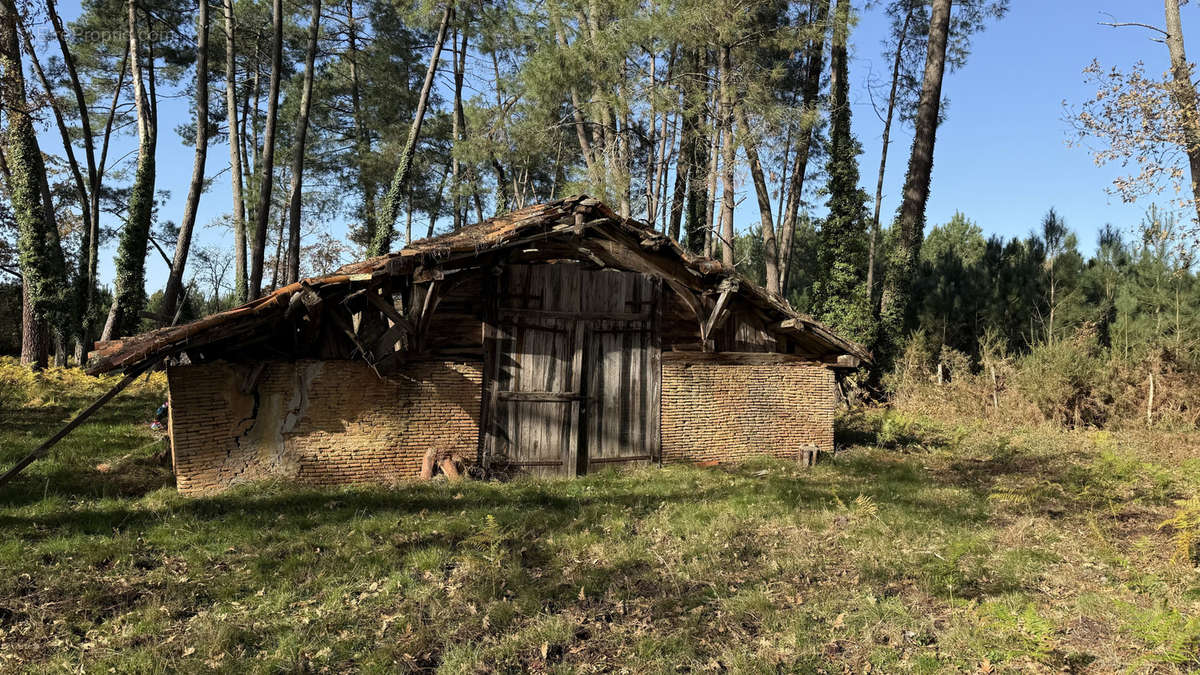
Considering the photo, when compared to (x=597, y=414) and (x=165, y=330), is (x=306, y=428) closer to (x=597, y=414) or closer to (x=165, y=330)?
(x=165, y=330)

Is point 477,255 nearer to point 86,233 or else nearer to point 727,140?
point 727,140

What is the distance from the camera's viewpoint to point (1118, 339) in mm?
15023

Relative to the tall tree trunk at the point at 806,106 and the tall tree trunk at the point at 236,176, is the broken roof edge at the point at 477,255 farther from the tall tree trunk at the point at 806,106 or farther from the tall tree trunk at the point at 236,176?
the tall tree trunk at the point at 236,176

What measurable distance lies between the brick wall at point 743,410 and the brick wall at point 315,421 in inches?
123

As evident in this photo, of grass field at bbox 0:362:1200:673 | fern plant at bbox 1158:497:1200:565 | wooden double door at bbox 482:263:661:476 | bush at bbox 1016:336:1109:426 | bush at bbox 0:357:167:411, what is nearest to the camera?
grass field at bbox 0:362:1200:673

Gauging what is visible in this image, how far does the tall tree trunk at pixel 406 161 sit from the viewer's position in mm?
19938

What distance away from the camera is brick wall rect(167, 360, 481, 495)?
300 inches

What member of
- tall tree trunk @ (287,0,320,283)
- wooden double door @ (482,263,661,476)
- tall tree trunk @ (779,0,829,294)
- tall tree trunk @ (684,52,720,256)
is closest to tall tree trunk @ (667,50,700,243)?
tall tree trunk @ (684,52,720,256)

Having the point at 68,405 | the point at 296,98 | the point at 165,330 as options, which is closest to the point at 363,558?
the point at 165,330

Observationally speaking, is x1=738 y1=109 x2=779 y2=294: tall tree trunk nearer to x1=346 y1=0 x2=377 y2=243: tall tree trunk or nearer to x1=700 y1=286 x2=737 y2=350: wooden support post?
x1=700 y1=286 x2=737 y2=350: wooden support post

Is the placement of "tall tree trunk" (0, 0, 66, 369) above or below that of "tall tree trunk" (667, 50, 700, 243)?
below

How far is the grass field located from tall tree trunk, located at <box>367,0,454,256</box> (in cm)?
1362

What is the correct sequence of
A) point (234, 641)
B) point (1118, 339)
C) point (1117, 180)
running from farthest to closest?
point (1118, 339) < point (1117, 180) < point (234, 641)

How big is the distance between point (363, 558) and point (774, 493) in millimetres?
5172
